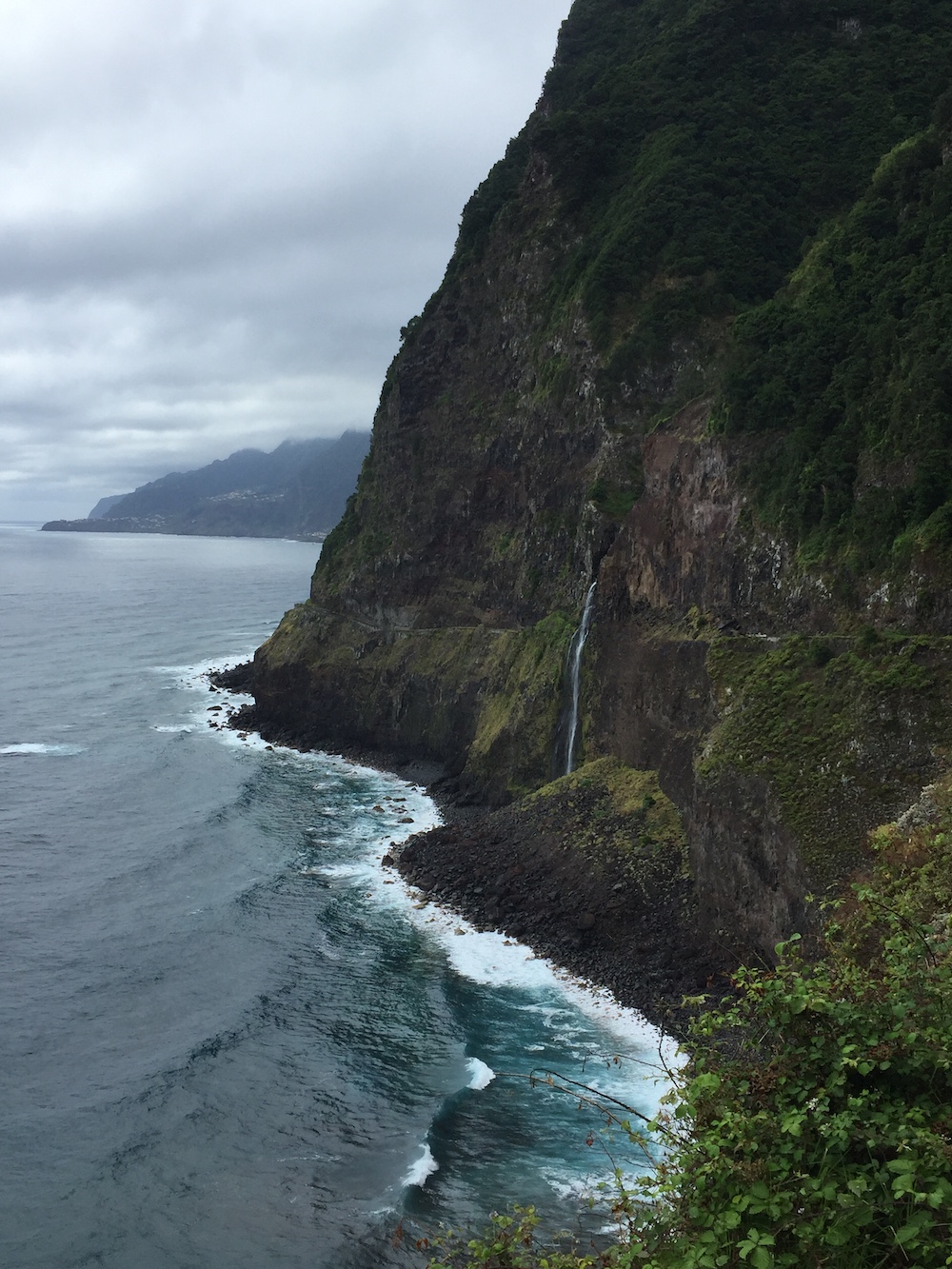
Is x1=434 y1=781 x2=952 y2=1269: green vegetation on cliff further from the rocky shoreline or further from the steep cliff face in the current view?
the rocky shoreline

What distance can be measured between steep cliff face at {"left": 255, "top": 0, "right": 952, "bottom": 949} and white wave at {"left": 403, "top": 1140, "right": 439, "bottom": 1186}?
12.5 m

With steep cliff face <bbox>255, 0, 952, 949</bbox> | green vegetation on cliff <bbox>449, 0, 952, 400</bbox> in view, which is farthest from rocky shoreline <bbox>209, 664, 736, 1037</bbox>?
green vegetation on cliff <bbox>449, 0, 952, 400</bbox>

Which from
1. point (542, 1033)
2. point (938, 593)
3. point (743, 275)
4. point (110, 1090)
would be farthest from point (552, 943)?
point (743, 275)

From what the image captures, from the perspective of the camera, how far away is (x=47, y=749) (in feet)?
231

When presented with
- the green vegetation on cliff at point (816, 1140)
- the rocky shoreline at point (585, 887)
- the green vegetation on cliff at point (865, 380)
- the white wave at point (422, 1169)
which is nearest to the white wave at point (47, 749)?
the rocky shoreline at point (585, 887)

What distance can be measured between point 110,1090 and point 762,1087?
2618cm

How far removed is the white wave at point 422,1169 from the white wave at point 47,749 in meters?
50.2

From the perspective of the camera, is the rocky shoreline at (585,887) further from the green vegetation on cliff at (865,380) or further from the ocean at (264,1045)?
the green vegetation on cliff at (865,380)

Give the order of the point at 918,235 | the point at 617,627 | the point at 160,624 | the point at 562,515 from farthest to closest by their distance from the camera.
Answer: the point at 160,624, the point at 562,515, the point at 617,627, the point at 918,235

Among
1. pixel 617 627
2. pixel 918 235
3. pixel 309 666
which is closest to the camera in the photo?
pixel 918 235

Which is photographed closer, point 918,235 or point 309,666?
point 918,235

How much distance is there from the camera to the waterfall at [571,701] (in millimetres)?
50750

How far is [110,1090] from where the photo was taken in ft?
98.5

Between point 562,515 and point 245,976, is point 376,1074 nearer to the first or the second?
point 245,976
